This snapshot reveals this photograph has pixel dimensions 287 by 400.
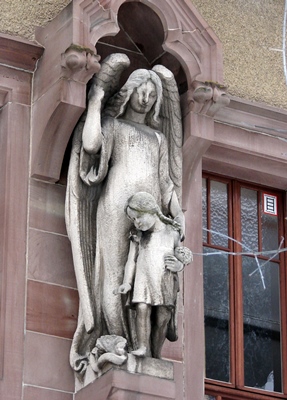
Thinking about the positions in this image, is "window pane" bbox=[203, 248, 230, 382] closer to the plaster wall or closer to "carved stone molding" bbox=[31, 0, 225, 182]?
the plaster wall

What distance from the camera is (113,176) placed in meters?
11.9

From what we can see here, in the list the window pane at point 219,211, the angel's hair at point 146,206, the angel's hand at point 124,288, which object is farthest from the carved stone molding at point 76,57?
the window pane at point 219,211

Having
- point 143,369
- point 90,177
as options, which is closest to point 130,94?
point 90,177

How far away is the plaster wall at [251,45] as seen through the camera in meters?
13.1

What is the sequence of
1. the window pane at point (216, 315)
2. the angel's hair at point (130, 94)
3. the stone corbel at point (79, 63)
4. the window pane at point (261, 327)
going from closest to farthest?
the stone corbel at point (79, 63)
the angel's hair at point (130, 94)
the window pane at point (216, 315)
the window pane at point (261, 327)

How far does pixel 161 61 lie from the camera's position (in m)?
12.6

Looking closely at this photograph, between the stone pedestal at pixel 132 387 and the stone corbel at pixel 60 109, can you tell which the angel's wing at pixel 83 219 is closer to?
the stone corbel at pixel 60 109

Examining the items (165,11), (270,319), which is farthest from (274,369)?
(165,11)

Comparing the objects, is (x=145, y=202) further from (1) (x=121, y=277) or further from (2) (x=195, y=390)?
(2) (x=195, y=390)

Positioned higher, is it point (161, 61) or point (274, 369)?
point (161, 61)

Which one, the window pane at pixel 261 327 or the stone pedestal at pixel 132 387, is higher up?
the window pane at pixel 261 327

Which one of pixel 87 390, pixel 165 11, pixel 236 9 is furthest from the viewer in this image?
pixel 236 9

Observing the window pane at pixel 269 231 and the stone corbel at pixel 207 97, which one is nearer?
the stone corbel at pixel 207 97

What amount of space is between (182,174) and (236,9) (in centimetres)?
151
